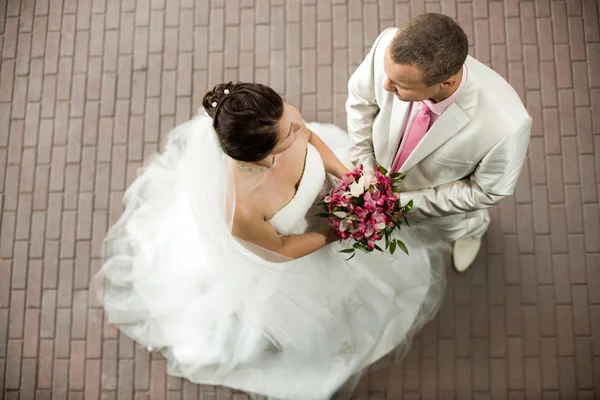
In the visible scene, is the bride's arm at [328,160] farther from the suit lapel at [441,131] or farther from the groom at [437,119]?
the suit lapel at [441,131]

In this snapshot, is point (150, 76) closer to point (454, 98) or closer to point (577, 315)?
point (454, 98)

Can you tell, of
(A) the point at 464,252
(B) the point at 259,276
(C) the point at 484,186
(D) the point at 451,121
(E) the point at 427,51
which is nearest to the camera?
(E) the point at 427,51

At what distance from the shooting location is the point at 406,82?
177 centimetres

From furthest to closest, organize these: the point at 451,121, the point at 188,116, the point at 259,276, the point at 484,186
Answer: the point at 188,116 < the point at 259,276 < the point at 484,186 < the point at 451,121

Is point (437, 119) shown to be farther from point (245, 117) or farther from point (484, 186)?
point (245, 117)

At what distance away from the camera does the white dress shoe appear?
312 cm

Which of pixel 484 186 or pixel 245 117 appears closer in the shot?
pixel 245 117

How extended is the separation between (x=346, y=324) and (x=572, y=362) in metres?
1.54

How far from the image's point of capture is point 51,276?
3406 mm

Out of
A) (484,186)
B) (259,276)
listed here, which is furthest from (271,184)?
(484,186)

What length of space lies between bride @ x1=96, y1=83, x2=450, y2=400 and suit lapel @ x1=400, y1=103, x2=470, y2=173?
17.5 inches

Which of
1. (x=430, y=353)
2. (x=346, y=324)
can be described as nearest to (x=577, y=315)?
(x=430, y=353)

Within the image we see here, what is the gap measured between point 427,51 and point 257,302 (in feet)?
4.93

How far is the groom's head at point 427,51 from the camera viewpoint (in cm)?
169
